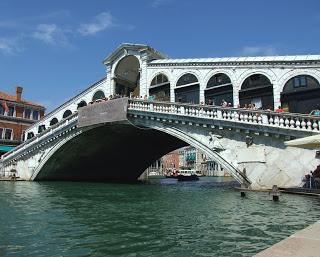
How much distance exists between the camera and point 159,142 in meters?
30.8

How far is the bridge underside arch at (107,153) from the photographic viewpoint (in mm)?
26938

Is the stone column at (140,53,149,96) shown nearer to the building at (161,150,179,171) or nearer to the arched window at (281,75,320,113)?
the arched window at (281,75,320,113)

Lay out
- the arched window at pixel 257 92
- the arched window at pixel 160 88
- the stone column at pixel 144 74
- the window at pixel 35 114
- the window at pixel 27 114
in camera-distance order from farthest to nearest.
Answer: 1. the window at pixel 35 114
2. the window at pixel 27 114
3. the stone column at pixel 144 74
4. the arched window at pixel 160 88
5. the arched window at pixel 257 92

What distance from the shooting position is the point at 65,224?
8914mm

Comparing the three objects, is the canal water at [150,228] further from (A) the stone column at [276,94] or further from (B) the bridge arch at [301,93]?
(A) the stone column at [276,94]

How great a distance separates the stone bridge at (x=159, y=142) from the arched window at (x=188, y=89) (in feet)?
9.80

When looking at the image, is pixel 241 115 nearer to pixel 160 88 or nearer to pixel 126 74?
pixel 160 88

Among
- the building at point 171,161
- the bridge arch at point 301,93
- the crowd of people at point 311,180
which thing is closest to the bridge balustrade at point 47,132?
the bridge arch at point 301,93

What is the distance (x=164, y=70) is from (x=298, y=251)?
2166cm

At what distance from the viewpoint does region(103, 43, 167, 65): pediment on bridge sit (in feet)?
85.5

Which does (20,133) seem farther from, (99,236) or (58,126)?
(99,236)

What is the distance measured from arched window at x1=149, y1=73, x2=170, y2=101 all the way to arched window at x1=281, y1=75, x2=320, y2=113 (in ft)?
28.4

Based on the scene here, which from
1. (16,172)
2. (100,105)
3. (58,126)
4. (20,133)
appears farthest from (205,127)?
(20,133)

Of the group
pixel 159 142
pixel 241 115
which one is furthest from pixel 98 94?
pixel 241 115
